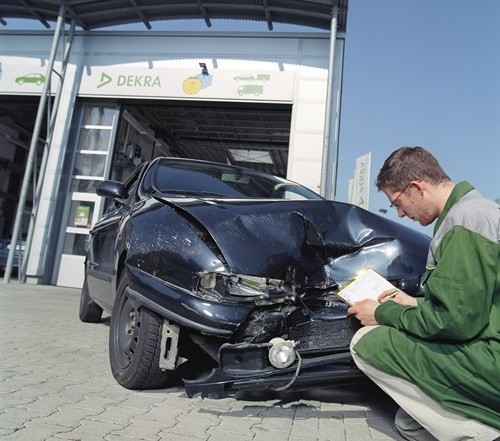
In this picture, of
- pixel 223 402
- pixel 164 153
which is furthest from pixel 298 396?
pixel 164 153

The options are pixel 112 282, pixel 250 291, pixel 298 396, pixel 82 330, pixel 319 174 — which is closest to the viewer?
pixel 250 291

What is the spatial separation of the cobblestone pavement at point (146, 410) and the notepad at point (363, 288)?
0.66m

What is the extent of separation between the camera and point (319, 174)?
32.0 feet

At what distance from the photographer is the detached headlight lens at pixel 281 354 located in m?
2.15

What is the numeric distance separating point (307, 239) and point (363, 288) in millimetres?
439

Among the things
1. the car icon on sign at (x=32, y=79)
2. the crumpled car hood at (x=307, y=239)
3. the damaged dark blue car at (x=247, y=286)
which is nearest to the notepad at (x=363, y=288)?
the damaged dark blue car at (x=247, y=286)

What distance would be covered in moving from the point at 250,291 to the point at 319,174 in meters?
7.72

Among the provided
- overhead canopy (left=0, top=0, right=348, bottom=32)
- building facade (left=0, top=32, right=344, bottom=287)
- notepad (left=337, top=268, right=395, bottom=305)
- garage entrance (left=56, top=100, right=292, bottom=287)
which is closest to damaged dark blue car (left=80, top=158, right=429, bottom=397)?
notepad (left=337, top=268, right=395, bottom=305)

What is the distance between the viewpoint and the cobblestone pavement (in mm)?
2021

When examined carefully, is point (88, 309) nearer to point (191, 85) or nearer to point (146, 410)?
point (146, 410)

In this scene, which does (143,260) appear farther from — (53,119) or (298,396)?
(53,119)

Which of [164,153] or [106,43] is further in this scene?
[164,153]

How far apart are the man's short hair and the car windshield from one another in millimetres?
1312

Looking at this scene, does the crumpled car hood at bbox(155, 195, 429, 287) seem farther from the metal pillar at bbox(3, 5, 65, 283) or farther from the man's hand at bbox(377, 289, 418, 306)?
the metal pillar at bbox(3, 5, 65, 283)
